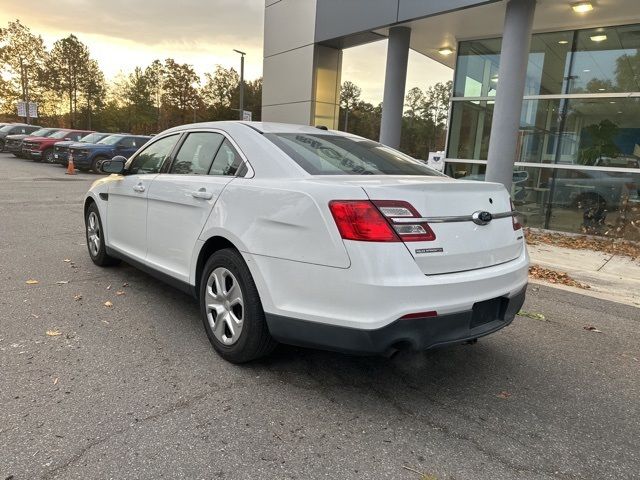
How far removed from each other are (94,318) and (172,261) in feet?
2.74

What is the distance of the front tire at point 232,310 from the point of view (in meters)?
3.05

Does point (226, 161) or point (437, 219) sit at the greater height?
point (226, 161)

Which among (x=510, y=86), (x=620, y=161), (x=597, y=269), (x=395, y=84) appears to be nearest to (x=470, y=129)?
(x=395, y=84)

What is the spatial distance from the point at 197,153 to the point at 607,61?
30.5 ft

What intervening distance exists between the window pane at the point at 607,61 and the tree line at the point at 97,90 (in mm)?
44805

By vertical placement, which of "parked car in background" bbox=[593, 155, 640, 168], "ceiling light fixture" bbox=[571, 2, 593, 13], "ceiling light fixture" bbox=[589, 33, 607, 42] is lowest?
"parked car in background" bbox=[593, 155, 640, 168]

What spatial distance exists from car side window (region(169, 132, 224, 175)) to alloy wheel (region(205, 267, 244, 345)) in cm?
91

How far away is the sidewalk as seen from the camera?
592cm

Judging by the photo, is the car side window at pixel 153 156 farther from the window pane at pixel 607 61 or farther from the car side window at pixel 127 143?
the car side window at pixel 127 143

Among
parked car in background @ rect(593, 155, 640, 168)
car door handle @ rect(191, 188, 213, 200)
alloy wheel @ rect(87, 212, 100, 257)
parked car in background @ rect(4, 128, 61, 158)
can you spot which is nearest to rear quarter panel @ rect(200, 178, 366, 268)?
car door handle @ rect(191, 188, 213, 200)

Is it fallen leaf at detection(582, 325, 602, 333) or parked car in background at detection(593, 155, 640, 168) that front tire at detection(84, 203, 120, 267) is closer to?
fallen leaf at detection(582, 325, 602, 333)

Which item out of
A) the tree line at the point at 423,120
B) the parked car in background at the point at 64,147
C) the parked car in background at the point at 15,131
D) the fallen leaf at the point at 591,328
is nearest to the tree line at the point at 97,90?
the parked car in background at the point at 15,131

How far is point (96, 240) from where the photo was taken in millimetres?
5570

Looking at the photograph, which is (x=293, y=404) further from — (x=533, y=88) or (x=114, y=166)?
(x=533, y=88)
